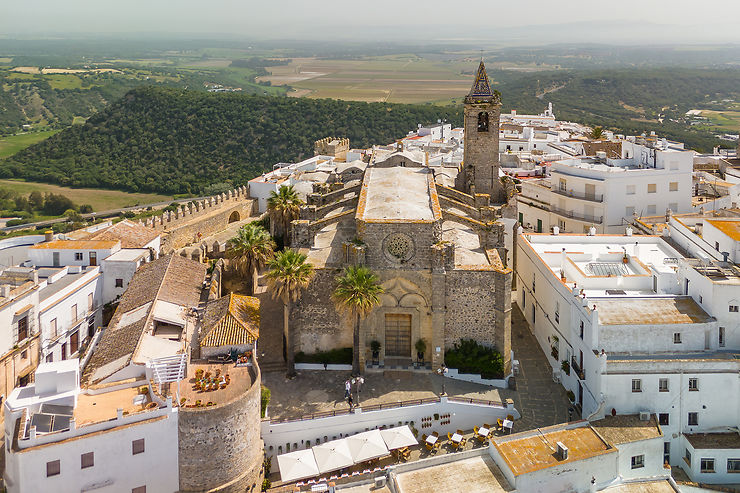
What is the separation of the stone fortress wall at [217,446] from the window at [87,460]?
2.88 m

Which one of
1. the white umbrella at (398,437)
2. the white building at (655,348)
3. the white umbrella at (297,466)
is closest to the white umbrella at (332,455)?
the white umbrella at (297,466)

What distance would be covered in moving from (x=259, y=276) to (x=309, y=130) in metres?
53.9

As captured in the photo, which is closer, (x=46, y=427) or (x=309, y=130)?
(x=46, y=427)

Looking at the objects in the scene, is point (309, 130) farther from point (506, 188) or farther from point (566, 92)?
point (566, 92)

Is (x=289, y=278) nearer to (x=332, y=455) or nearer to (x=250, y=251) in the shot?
(x=250, y=251)

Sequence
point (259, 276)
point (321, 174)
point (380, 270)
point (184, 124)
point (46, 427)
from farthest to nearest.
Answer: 1. point (184, 124)
2. point (321, 174)
3. point (259, 276)
4. point (380, 270)
5. point (46, 427)

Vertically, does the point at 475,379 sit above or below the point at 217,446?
below

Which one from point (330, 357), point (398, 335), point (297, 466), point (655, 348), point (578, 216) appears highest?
point (578, 216)

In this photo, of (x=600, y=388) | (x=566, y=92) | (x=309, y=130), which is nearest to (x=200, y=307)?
(x=600, y=388)

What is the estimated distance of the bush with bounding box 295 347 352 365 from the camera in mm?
31922

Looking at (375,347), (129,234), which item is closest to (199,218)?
(129,234)

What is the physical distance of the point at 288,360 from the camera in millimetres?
31297

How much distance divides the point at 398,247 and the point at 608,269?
11497 mm

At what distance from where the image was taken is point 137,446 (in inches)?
893
